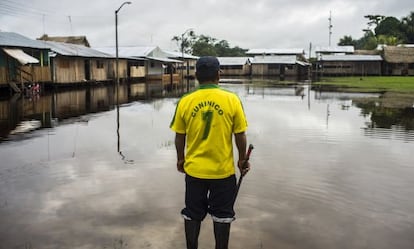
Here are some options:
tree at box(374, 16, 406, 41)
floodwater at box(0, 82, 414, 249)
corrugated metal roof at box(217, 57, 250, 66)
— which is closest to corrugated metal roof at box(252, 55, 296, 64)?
corrugated metal roof at box(217, 57, 250, 66)

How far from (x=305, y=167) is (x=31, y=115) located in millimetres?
11471

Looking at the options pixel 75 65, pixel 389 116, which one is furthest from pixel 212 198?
pixel 75 65

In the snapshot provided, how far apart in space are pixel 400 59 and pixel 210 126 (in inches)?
2521

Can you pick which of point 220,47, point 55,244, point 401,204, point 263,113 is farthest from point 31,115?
point 220,47

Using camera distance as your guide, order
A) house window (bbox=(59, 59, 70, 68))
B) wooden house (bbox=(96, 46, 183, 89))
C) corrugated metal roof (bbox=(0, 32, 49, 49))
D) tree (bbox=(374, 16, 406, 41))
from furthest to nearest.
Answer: tree (bbox=(374, 16, 406, 41))
wooden house (bbox=(96, 46, 183, 89))
house window (bbox=(59, 59, 70, 68))
corrugated metal roof (bbox=(0, 32, 49, 49))

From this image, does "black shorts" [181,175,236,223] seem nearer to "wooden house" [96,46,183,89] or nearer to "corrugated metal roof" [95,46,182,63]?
"wooden house" [96,46,183,89]

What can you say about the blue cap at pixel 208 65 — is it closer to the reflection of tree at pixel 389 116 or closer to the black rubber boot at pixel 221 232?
the black rubber boot at pixel 221 232

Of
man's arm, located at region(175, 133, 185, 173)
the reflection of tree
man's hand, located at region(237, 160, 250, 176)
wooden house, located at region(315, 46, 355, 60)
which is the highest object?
wooden house, located at region(315, 46, 355, 60)

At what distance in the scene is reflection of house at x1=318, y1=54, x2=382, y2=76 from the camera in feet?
210

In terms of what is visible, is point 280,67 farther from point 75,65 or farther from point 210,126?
point 210,126

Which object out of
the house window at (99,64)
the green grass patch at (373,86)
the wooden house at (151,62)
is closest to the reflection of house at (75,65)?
the house window at (99,64)

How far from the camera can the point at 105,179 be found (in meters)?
6.99

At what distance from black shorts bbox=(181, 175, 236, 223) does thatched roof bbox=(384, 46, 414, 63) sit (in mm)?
63599

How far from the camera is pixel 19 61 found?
83.1ft
